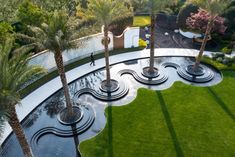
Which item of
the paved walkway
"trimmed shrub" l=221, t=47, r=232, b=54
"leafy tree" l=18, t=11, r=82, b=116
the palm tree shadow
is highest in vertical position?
"leafy tree" l=18, t=11, r=82, b=116

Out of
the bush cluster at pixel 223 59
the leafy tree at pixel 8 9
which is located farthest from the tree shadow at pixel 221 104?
the leafy tree at pixel 8 9

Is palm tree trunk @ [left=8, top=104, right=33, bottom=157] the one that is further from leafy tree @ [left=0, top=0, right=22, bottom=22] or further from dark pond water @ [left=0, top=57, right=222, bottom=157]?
leafy tree @ [left=0, top=0, right=22, bottom=22]

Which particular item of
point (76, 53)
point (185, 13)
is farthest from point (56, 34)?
point (185, 13)

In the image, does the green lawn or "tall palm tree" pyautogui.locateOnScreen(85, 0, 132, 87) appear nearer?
the green lawn

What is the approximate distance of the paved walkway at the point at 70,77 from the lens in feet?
83.7

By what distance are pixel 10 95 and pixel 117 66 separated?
64.0 ft

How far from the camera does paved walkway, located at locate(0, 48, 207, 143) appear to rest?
25.5 metres

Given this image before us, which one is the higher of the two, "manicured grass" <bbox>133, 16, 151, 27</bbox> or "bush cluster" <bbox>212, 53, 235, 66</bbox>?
"manicured grass" <bbox>133, 16, 151, 27</bbox>

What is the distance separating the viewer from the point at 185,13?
4016 cm

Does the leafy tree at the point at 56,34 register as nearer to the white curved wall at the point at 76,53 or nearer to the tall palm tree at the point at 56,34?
the tall palm tree at the point at 56,34

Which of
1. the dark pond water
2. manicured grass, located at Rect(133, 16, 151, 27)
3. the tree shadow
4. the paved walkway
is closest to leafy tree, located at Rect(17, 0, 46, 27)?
the paved walkway

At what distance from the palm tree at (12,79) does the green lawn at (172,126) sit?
26.0ft

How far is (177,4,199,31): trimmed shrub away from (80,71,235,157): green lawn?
1582 centimetres

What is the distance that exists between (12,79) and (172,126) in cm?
1496
